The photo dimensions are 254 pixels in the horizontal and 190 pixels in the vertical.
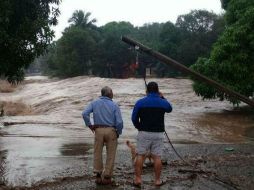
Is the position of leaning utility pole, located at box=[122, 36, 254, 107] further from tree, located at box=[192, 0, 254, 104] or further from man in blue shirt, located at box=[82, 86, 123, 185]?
tree, located at box=[192, 0, 254, 104]

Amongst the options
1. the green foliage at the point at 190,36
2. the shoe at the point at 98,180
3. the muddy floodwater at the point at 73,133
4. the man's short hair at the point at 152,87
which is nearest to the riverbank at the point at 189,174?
the shoe at the point at 98,180

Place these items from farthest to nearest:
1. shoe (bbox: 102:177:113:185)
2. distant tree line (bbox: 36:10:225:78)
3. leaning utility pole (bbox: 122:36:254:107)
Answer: distant tree line (bbox: 36:10:225:78), shoe (bbox: 102:177:113:185), leaning utility pole (bbox: 122:36:254:107)

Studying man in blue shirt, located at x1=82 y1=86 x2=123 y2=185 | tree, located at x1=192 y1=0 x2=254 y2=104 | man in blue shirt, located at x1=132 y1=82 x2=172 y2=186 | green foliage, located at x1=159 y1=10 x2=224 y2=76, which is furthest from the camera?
green foliage, located at x1=159 y1=10 x2=224 y2=76

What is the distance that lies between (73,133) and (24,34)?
7478 millimetres

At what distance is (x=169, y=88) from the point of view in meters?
41.2

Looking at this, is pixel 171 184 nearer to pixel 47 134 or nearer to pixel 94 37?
pixel 47 134

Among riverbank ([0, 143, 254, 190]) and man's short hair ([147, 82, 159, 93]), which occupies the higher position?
man's short hair ([147, 82, 159, 93])

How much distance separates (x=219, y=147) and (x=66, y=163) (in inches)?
198

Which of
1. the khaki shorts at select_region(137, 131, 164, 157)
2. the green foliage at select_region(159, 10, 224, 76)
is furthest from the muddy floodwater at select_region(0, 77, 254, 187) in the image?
the green foliage at select_region(159, 10, 224, 76)

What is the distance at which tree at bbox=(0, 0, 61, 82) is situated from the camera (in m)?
10.4

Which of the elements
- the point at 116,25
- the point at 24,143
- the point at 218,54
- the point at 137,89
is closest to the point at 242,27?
the point at 218,54

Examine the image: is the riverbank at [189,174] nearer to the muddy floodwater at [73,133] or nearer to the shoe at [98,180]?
the shoe at [98,180]

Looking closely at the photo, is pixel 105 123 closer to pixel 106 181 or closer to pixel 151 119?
pixel 151 119

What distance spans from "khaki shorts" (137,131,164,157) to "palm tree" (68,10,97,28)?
236 feet
